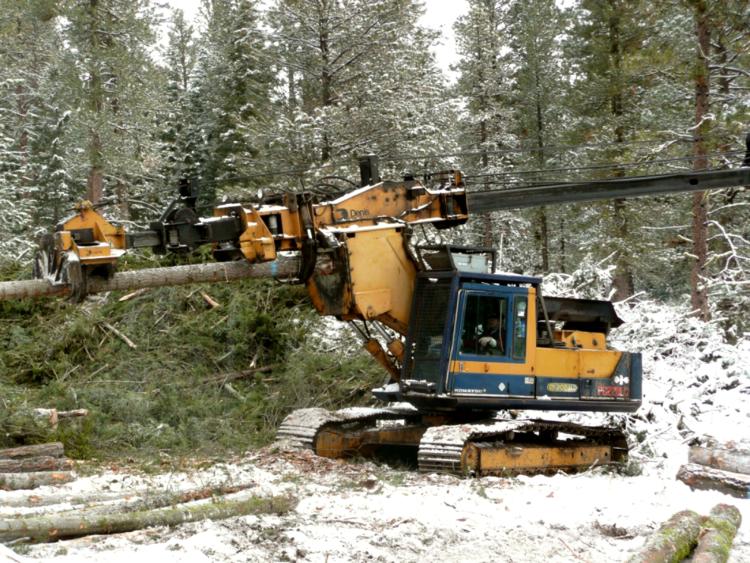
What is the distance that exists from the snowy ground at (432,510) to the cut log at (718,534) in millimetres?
152

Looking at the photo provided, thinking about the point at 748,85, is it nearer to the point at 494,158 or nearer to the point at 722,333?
the point at 722,333

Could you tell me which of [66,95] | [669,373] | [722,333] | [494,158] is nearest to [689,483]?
[669,373]

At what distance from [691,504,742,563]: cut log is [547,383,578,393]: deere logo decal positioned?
3.22 m

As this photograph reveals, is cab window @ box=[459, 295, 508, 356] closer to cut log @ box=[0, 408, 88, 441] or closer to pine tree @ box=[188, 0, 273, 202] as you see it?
cut log @ box=[0, 408, 88, 441]

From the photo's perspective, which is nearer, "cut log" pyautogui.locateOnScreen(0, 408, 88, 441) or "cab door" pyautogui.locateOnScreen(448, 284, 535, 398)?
"cab door" pyautogui.locateOnScreen(448, 284, 535, 398)

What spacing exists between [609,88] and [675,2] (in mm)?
6723

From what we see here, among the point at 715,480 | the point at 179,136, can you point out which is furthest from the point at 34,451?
the point at 179,136

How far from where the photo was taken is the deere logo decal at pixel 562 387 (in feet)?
38.3

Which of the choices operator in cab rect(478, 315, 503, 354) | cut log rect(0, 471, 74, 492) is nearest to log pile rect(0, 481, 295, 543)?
cut log rect(0, 471, 74, 492)

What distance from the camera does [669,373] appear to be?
48.8 feet

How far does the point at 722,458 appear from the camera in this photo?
1041cm

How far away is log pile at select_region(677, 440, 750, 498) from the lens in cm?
973

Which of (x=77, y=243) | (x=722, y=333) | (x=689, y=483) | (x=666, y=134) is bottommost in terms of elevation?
(x=689, y=483)

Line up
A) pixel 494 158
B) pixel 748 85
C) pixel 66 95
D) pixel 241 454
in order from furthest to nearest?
pixel 494 158 → pixel 66 95 → pixel 748 85 → pixel 241 454
